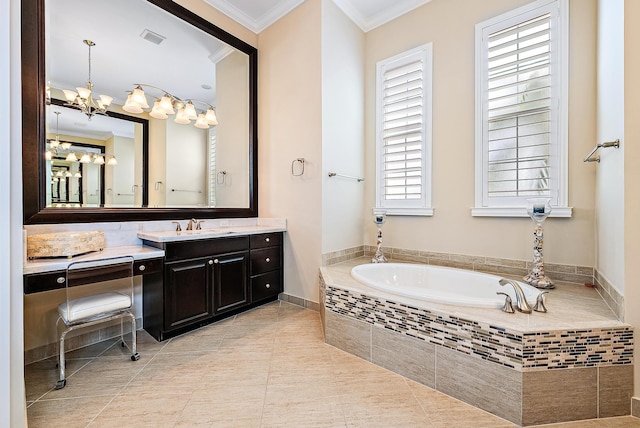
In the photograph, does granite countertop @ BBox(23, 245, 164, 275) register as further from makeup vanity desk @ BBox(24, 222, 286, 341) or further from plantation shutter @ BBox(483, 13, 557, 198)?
plantation shutter @ BBox(483, 13, 557, 198)

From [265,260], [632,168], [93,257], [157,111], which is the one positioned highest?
[157,111]

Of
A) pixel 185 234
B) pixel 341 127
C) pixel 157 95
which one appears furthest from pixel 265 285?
pixel 157 95

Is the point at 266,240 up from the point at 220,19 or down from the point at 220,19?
down

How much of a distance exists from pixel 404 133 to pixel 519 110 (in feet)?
3.19

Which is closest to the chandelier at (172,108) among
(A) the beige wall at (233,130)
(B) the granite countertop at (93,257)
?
(A) the beige wall at (233,130)

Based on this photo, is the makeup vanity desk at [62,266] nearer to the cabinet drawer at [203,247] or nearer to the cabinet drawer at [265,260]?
the cabinet drawer at [203,247]

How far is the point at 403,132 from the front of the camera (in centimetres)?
286

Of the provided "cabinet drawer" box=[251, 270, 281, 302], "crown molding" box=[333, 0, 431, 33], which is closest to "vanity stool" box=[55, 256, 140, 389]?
"cabinet drawer" box=[251, 270, 281, 302]

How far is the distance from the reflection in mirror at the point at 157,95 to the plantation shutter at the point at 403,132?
1.58 m

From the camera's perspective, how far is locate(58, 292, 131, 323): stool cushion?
5.29 ft

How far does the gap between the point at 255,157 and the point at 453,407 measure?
2.81 m

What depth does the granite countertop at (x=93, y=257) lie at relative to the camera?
1.51 m

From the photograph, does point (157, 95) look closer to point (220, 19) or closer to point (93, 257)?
point (220, 19)

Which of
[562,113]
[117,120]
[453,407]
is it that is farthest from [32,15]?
[562,113]
